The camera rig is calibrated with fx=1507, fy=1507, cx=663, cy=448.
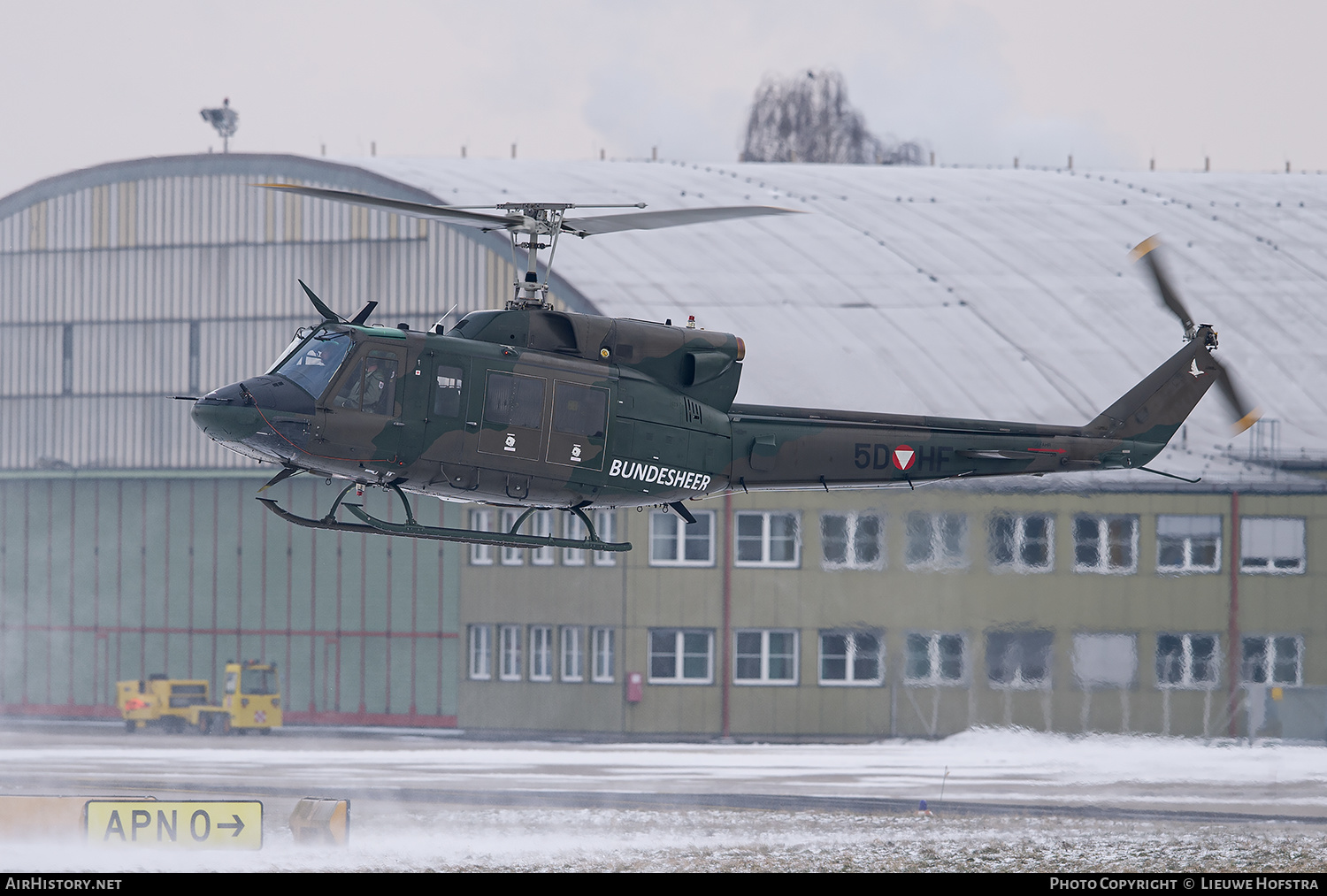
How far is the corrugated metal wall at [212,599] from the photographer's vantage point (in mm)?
44688

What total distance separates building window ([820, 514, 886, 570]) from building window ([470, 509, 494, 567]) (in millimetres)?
9624

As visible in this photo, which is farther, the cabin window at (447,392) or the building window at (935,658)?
the building window at (935,658)

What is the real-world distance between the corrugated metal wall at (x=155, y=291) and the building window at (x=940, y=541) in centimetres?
1785

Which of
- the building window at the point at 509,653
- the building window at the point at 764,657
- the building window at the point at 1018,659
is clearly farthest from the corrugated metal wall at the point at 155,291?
the building window at the point at 1018,659

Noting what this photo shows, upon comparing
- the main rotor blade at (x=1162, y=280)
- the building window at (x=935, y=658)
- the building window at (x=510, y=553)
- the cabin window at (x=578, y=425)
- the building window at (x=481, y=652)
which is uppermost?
the main rotor blade at (x=1162, y=280)

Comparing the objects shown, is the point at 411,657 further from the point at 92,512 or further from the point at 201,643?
the point at 92,512

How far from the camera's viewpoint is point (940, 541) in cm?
3797

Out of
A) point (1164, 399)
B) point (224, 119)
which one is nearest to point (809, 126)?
point (224, 119)

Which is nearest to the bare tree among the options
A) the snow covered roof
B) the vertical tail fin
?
the snow covered roof

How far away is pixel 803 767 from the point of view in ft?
118

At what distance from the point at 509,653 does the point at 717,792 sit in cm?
1201

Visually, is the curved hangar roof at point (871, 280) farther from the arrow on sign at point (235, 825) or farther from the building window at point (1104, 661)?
the arrow on sign at point (235, 825)
